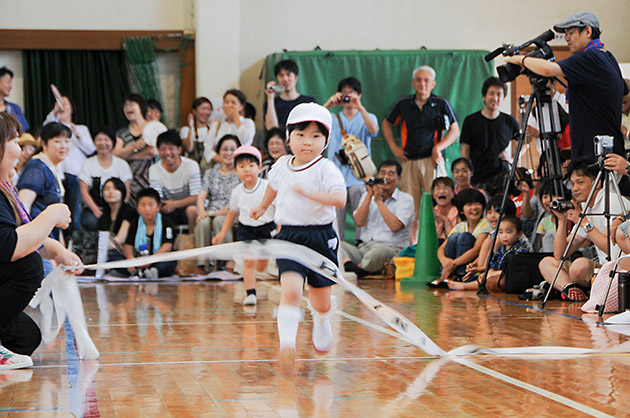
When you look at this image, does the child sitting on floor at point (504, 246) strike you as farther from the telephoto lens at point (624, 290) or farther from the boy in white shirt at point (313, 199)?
the boy in white shirt at point (313, 199)

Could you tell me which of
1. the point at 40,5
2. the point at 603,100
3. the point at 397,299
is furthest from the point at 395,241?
the point at 40,5

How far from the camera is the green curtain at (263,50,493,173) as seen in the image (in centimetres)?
1073

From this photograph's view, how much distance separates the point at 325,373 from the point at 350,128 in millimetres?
6357

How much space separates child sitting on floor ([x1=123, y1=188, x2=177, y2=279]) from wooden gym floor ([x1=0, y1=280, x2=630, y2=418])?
3.62 meters

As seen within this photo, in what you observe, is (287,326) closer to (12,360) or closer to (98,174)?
(12,360)

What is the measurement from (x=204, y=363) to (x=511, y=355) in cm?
137

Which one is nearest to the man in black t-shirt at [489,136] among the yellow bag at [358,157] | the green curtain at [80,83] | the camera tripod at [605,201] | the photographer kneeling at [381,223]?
the photographer kneeling at [381,223]

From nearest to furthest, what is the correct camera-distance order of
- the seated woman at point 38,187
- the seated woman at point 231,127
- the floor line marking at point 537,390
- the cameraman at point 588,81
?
the floor line marking at point 537,390
the seated woman at point 38,187
the cameraman at point 588,81
the seated woman at point 231,127

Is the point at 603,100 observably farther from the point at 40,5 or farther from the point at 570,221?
the point at 40,5

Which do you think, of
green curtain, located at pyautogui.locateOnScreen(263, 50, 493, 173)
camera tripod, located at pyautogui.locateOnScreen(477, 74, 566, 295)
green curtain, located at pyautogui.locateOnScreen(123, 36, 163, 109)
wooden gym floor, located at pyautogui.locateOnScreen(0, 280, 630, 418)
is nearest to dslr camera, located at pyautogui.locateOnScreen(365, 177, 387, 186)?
green curtain, located at pyautogui.locateOnScreen(263, 50, 493, 173)

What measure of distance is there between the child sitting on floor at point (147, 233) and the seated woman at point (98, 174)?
16.6 inches

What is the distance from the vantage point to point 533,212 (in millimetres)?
7520

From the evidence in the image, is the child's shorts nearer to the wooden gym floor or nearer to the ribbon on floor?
the wooden gym floor

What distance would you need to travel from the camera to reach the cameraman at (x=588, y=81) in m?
5.92
